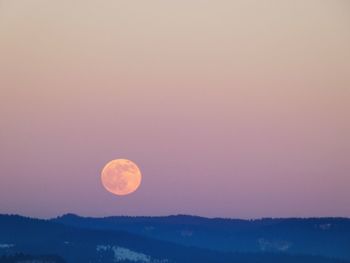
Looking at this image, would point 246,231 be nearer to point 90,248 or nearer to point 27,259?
point 90,248

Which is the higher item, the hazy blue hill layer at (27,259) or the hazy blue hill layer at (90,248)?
→ the hazy blue hill layer at (90,248)

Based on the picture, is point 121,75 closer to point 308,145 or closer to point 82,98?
point 82,98

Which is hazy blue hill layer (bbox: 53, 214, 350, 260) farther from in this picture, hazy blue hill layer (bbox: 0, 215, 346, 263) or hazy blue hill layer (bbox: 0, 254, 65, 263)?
hazy blue hill layer (bbox: 0, 254, 65, 263)

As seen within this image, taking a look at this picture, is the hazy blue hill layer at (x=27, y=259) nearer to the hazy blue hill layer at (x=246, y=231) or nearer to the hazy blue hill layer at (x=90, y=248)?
the hazy blue hill layer at (x=90, y=248)

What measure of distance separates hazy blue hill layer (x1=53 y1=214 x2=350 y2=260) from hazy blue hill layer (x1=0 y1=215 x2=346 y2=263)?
51 mm

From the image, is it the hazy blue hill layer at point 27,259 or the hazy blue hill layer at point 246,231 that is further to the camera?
the hazy blue hill layer at point 246,231

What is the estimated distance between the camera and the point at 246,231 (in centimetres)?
528

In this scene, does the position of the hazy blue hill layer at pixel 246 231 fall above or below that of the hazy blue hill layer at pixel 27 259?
above

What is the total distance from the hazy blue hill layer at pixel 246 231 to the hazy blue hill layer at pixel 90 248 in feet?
0.17

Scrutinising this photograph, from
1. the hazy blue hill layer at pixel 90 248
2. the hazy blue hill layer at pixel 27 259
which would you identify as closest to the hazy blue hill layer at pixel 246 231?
the hazy blue hill layer at pixel 90 248

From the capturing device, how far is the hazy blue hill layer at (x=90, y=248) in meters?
5.18

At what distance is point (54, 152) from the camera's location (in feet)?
17.4

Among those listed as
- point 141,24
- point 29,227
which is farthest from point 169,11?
point 29,227

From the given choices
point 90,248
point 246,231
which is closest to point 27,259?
point 90,248
